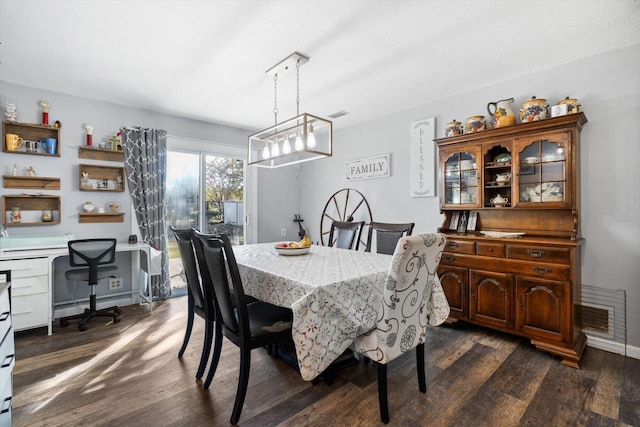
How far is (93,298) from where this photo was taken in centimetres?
→ 314

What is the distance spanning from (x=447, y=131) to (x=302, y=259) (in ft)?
7.01

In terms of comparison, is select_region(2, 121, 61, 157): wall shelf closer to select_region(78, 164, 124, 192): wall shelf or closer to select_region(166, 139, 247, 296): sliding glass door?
select_region(78, 164, 124, 192): wall shelf

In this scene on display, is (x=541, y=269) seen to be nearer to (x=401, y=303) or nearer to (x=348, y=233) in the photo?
(x=401, y=303)

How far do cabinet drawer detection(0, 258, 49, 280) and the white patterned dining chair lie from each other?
2936mm

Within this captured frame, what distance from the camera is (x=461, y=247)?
9.62 ft

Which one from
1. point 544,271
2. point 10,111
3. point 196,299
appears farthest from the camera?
point 10,111

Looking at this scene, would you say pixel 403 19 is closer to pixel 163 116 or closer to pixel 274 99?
pixel 274 99

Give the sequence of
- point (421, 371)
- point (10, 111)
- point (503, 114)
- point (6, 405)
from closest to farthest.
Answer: point (6, 405), point (421, 371), point (503, 114), point (10, 111)

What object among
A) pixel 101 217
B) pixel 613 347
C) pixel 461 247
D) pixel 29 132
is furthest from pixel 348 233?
pixel 29 132

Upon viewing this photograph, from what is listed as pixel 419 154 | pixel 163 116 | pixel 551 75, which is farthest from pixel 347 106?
pixel 163 116

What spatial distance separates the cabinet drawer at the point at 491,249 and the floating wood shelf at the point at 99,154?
402 centimetres

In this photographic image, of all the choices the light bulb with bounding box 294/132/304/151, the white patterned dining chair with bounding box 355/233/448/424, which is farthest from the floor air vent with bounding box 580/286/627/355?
the light bulb with bounding box 294/132/304/151

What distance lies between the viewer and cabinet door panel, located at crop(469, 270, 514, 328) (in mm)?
2646

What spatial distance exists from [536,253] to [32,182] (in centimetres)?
480
